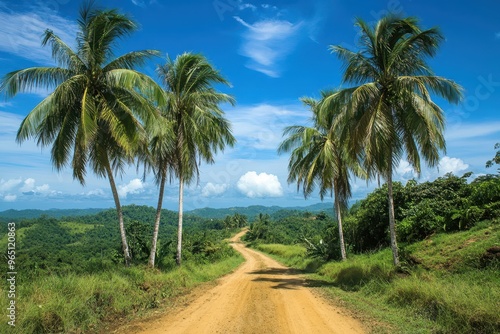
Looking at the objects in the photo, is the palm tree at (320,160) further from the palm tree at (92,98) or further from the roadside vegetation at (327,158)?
the palm tree at (92,98)

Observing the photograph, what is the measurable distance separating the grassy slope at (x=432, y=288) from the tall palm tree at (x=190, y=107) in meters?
7.90

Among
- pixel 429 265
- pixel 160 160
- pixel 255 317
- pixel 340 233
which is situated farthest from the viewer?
pixel 340 233

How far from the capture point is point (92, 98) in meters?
11.6

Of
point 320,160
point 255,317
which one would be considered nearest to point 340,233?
point 320,160

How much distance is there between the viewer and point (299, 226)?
68250mm

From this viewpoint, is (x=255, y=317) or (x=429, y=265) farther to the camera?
(x=429, y=265)

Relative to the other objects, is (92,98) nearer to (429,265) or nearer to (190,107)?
(190,107)

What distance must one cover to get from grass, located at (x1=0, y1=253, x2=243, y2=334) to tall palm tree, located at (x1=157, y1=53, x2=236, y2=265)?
227 inches

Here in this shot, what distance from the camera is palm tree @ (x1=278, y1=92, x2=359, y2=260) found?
16.3m

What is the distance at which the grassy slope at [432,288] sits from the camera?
6.06 metres

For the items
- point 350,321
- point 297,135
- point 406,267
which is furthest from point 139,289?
point 297,135

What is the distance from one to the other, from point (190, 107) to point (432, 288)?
11.9 metres

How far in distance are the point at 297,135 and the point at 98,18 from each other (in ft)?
34.4

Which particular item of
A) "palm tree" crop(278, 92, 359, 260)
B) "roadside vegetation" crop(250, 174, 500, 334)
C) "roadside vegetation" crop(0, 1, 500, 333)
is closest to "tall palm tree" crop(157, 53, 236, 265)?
"roadside vegetation" crop(0, 1, 500, 333)
